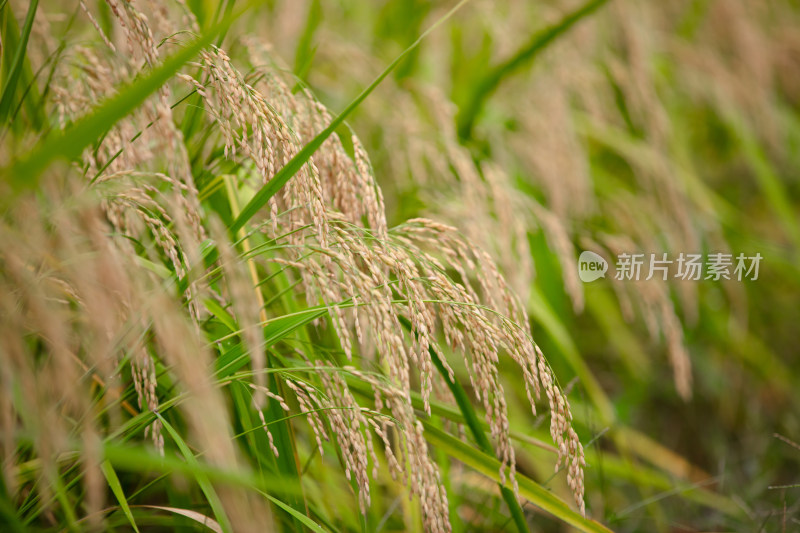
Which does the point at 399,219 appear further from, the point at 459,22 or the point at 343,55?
the point at 459,22

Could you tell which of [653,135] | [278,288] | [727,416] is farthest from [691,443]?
[278,288]

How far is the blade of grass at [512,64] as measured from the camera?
3.95 feet

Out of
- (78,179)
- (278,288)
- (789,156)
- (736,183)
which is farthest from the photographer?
(736,183)

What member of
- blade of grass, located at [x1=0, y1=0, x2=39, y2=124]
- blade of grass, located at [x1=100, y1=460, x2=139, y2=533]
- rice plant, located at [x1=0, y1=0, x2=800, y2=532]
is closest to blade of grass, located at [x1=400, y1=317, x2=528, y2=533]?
rice plant, located at [x1=0, y1=0, x2=800, y2=532]

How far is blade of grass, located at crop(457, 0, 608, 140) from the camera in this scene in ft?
3.95

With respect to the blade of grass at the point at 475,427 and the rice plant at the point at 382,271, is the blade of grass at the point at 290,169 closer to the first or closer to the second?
the rice plant at the point at 382,271

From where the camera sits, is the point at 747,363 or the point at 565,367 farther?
the point at 747,363

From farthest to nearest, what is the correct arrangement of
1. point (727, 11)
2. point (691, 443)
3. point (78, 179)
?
1. point (727, 11)
2. point (691, 443)
3. point (78, 179)

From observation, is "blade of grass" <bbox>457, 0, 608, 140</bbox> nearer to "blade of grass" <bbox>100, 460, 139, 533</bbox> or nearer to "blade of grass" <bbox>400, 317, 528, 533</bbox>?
"blade of grass" <bbox>400, 317, 528, 533</bbox>

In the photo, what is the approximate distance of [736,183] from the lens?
2.54 metres

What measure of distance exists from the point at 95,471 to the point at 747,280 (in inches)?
81.5

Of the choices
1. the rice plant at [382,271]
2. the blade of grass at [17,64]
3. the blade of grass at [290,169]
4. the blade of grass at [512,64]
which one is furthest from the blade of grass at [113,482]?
the blade of grass at [512,64]

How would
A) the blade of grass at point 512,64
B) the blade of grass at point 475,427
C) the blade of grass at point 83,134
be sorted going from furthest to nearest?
the blade of grass at point 512,64 → the blade of grass at point 475,427 → the blade of grass at point 83,134

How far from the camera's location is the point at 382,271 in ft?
2.83
